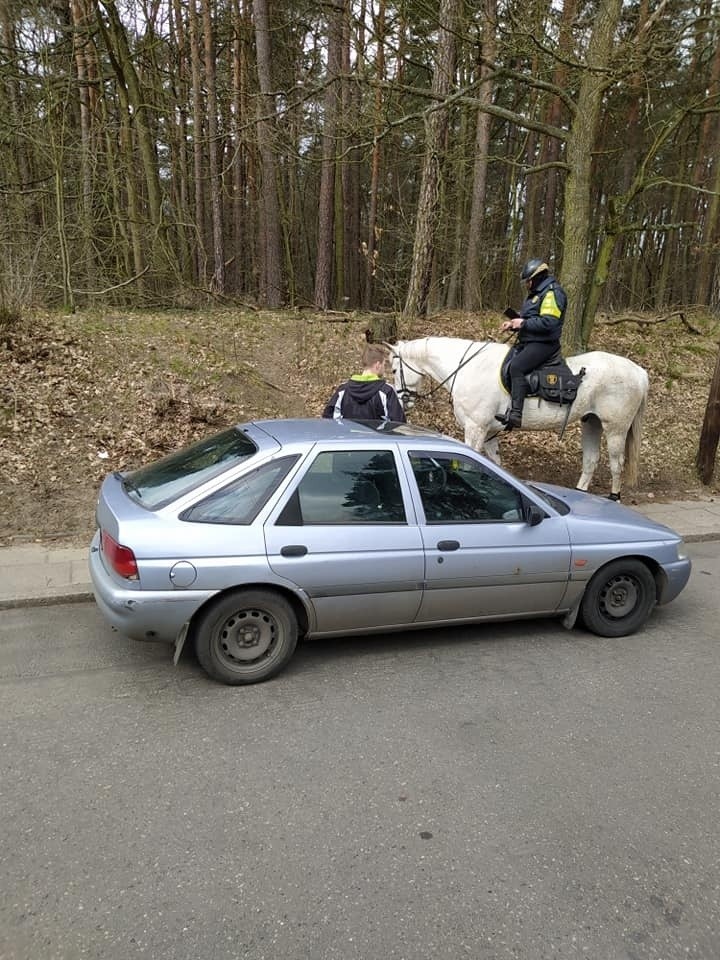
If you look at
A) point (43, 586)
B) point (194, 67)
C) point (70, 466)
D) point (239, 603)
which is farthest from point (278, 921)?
point (194, 67)

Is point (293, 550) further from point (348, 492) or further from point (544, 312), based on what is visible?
point (544, 312)

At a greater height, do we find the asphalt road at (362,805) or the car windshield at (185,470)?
the car windshield at (185,470)

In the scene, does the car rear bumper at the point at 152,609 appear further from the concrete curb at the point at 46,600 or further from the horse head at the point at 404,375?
the horse head at the point at 404,375

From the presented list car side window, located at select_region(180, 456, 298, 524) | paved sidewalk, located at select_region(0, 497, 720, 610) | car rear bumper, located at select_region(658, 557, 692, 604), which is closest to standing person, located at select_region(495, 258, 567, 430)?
car rear bumper, located at select_region(658, 557, 692, 604)

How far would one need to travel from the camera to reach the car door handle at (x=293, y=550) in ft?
13.3

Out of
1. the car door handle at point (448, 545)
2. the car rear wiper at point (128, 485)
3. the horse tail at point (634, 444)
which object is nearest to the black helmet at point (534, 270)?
the horse tail at point (634, 444)

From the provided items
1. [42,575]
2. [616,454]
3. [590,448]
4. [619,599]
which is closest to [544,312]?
[590,448]

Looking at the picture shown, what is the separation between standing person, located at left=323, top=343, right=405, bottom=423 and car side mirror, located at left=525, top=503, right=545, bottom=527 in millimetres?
1717

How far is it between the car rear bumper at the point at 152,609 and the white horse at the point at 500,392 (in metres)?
4.74

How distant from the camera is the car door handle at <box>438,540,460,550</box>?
4414 mm

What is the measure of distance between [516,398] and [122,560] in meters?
5.29

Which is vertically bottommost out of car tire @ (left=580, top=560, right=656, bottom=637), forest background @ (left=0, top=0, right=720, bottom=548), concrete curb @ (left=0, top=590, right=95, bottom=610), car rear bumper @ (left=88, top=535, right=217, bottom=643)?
concrete curb @ (left=0, top=590, right=95, bottom=610)

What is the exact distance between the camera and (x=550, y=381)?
7.81 m

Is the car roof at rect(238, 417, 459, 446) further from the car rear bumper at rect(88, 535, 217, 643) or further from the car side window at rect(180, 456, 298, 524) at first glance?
the car rear bumper at rect(88, 535, 217, 643)
